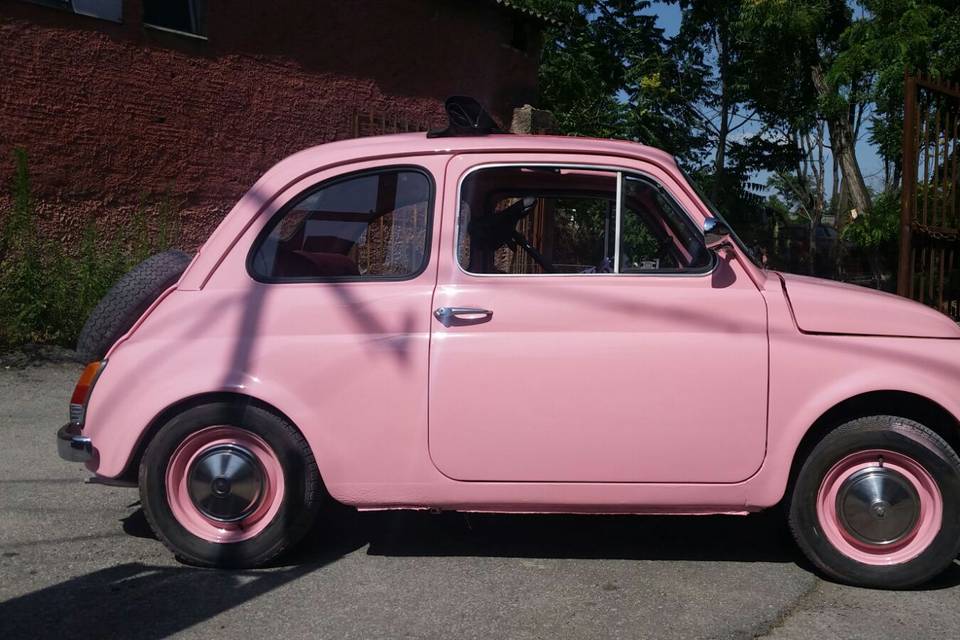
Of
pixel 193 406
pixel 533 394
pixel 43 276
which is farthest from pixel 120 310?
pixel 43 276

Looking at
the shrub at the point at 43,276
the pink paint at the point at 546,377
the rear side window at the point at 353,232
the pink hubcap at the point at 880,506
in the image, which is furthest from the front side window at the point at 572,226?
the shrub at the point at 43,276

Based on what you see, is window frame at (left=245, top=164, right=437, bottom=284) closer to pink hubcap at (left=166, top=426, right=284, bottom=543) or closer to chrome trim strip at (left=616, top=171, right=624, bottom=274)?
pink hubcap at (left=166, top=426, right=284, bottom=543)

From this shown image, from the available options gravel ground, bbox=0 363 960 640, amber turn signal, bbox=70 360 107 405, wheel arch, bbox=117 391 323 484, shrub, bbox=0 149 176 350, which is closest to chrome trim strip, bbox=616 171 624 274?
gravel ground, bbox=0 363 960 640

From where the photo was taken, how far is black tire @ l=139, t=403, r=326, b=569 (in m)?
4.07

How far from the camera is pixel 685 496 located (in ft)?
13.2

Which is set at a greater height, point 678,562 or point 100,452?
point 100,452

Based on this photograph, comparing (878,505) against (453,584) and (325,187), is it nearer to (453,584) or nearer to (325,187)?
(453,584)

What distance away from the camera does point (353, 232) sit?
4508 millimetres

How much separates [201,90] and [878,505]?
10354 mm

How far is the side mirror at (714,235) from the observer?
4.04 metres

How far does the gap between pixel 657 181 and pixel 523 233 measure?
0.76 m

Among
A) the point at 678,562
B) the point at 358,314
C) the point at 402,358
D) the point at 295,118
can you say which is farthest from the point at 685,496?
the point at 295,118

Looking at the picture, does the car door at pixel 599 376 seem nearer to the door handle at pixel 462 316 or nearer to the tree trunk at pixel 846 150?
the door handle at pixel 462 316

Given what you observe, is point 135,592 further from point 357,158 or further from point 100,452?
point 357,158
